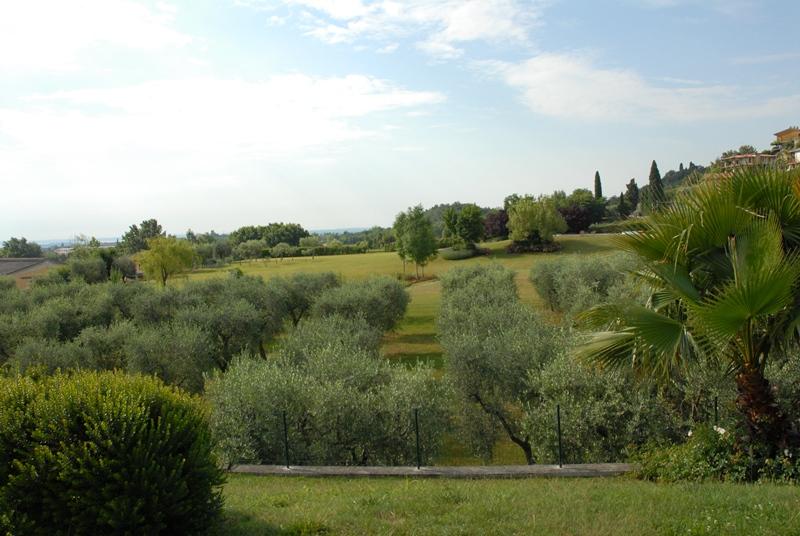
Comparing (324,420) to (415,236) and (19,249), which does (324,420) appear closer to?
(415,236)

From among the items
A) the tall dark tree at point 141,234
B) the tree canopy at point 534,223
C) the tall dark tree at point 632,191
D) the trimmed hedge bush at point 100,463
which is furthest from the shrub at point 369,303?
the tall dark tree at point 141,234

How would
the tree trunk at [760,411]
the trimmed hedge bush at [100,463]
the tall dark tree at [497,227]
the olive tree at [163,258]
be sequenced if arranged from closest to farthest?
the trimmed hedge bush at [100,463] < the tree trunk at [760,411] < the olive tree at [163,258] < the tall dark tree at [497,227]

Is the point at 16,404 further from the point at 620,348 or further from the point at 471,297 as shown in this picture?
the point at 471,297

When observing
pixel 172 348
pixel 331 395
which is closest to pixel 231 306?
pixel 172 348

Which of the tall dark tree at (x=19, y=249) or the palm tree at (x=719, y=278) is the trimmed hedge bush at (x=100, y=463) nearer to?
the palm tree at (x=719, y=278)

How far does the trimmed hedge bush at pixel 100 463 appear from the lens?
574cm

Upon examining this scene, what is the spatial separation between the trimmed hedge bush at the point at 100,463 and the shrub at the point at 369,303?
22.7 metres

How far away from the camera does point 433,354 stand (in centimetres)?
3058

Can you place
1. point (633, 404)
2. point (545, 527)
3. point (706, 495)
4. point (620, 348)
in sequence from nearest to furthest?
point (545, 527) < point (706, 495) < point (620, 348) < point (633, 404)

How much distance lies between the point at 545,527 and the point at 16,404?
20.4 ft

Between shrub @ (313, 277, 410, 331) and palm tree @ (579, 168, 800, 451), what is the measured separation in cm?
2195

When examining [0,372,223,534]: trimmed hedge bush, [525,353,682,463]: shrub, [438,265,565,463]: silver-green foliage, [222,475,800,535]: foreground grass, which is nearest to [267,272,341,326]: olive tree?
[438,265,565,463]: silver-green foliage

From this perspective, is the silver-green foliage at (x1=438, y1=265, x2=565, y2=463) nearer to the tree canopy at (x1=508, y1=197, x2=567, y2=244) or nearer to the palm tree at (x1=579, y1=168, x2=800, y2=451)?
the palm tree at (x1=579, y1=168, x2=800, y2=451)

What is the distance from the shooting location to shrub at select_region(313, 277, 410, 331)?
102 ft
